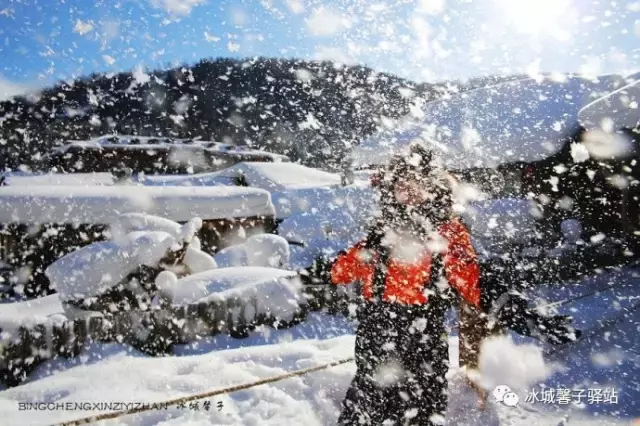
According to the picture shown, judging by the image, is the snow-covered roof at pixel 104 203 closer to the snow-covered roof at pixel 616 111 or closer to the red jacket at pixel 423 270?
the red jacket at pixel 423 270

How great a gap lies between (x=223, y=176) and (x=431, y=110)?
8.38m

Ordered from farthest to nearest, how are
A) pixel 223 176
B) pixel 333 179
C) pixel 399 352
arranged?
1. pixel 333 179
2. pixel 223 176
3. pixel 399 352

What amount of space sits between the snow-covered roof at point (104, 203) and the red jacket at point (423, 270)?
7.72 meters

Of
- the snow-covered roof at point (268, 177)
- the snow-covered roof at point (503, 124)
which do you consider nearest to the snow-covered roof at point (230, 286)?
the snow-covered roof at point (503, 124)

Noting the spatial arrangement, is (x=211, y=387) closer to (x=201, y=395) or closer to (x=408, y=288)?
(x=201, y=395)

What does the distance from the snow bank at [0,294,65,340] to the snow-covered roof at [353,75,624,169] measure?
6776 mm

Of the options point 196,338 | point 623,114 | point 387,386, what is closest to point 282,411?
point 387,386

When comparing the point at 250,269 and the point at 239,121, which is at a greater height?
the point at 239,121

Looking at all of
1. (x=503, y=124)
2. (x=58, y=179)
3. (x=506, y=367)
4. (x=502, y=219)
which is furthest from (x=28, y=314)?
Result: (x=503, y=124)

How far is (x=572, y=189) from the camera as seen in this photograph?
11766 millimetres

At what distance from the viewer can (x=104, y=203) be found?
8867 millimetres

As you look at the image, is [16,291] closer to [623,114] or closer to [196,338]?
[196,338]

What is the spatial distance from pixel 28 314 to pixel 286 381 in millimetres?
4800

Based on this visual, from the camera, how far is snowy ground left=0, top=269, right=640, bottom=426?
9.56 feet
